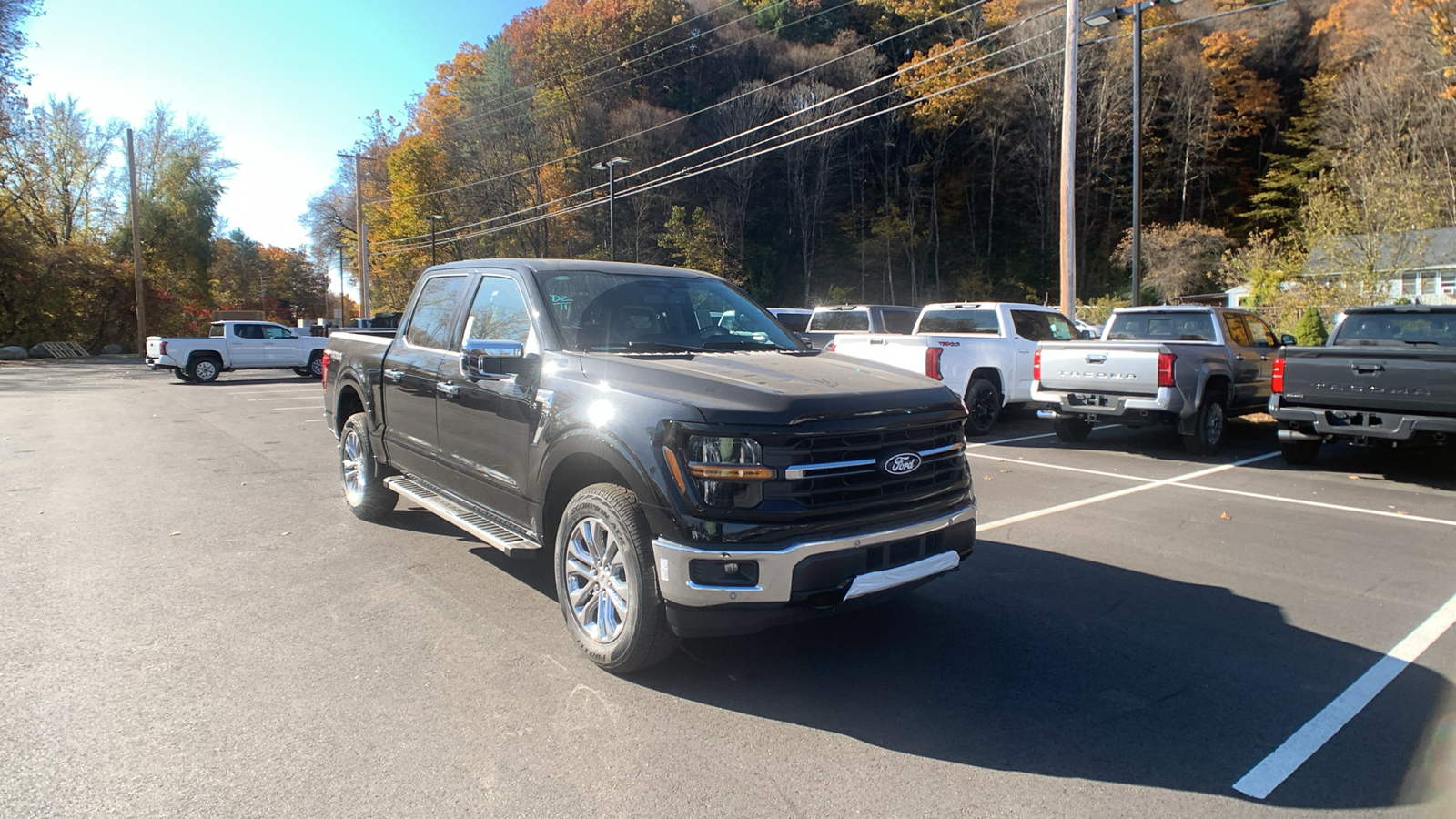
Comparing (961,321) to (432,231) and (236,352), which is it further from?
(432,231)

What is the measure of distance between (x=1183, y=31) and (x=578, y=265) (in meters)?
51.8

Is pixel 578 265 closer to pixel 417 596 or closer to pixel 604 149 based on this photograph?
pixel 417 596

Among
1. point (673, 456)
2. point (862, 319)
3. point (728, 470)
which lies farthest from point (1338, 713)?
point (862, 319)

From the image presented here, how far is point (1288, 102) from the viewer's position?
163 feet

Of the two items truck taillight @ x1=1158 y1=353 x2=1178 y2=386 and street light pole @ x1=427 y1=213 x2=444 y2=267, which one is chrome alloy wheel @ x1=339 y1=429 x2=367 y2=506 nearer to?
truck taillight @ x1=1158 y1=353 x2=1178 y2=386

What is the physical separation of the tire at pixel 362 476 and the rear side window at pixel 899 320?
1112 centimetres

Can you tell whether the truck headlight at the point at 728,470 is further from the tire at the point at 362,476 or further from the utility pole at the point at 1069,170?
the utility pole at the point at 1069,170

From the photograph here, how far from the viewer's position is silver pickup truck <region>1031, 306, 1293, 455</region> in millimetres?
10172

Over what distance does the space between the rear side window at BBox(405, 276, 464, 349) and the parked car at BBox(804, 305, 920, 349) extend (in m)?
9.55

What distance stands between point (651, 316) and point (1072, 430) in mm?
8765

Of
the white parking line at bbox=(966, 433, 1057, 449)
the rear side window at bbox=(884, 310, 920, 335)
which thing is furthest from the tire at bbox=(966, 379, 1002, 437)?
the rear side window at bbox=(884, 310, 920, 335)

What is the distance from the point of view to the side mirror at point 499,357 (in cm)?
427

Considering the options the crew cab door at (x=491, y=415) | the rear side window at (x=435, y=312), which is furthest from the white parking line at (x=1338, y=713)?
the rear side window at (x=435, y=312)

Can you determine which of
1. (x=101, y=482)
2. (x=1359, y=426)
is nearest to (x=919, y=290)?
(x=1359, y=426)
